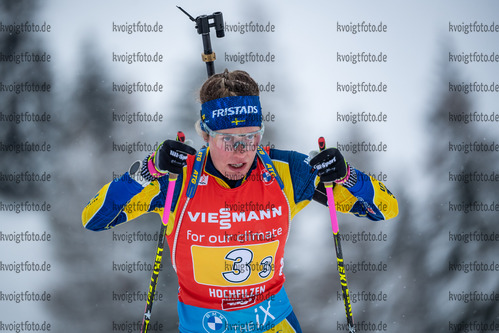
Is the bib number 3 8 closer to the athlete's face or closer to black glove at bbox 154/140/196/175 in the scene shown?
the athlete's face

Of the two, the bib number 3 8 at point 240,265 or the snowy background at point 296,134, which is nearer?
the bib number 3 8 at point 240,265

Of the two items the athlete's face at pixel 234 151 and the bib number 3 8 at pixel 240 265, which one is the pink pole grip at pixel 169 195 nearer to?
the athlete's face at pixel 234 151

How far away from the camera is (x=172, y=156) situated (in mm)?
2262

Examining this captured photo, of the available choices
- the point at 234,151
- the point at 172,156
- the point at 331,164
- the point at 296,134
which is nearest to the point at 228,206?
the point at 234,151

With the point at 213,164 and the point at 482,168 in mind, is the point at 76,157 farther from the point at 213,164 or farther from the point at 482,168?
the point at 482,168

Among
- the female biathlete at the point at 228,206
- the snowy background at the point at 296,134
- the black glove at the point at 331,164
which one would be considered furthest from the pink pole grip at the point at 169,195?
the snowy background at the point at 296,134

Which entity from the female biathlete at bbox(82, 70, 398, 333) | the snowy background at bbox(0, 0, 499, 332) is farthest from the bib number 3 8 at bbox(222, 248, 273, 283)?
the snowy background at bbox(0, 0, 499, 332)

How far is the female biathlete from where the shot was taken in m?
2.41

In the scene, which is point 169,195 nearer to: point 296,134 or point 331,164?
point 331,164

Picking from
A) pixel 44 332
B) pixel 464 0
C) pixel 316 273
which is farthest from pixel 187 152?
pixel 464 0

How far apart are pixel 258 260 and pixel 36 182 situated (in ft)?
35.4

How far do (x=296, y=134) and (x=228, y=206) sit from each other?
9.80 m

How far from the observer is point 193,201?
2479mm

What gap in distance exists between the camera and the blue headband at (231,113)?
7.89 feet
